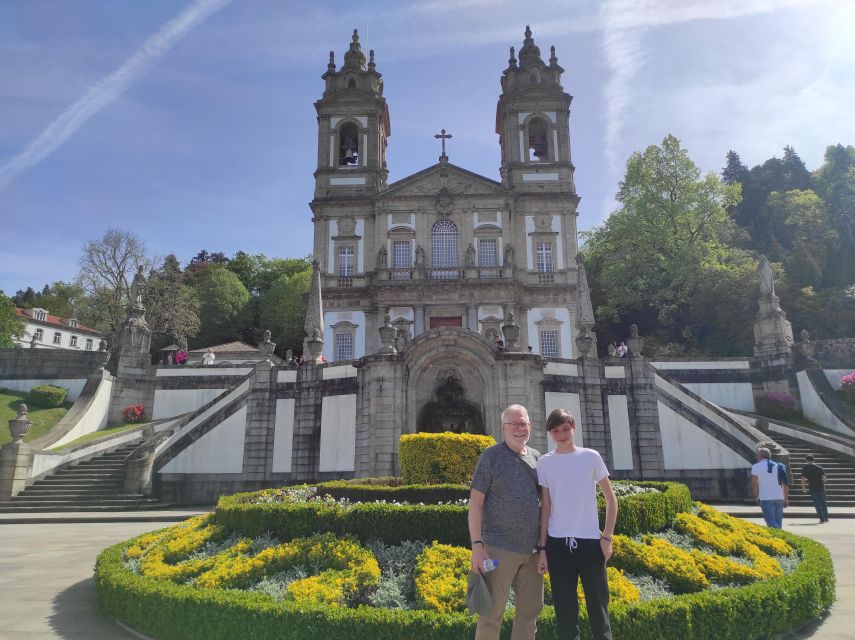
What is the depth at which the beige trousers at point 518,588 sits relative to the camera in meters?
Result: 3.99

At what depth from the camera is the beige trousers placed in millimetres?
3986

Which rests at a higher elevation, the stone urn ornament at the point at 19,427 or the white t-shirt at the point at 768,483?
the stone urn ornament at the point at 19,427

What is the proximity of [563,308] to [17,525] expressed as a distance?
25.3 metres

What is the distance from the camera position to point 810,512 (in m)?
14.5

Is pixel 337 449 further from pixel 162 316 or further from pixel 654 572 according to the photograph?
pixel 162 316

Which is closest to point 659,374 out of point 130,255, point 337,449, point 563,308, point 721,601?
point 337,449

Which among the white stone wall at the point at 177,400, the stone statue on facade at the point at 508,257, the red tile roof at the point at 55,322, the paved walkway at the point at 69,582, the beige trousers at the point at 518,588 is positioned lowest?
the paved walkway at the point at 69,582

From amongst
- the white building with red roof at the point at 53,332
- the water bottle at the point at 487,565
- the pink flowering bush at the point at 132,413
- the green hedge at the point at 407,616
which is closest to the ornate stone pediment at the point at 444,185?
the pink flowering bush at the point at 132,413

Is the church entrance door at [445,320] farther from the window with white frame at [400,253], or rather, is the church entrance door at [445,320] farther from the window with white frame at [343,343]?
the window with white frame at [343,343]

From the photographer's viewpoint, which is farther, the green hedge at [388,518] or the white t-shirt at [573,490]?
the green hedge at [388,518]

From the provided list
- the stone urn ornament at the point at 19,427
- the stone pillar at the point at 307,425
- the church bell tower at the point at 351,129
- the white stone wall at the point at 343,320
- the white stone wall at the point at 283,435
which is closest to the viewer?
the stone urn ornament at the point at 19,427

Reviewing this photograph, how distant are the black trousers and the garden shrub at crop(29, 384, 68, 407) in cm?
2534

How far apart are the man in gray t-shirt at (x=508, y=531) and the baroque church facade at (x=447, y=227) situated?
25.7 metres

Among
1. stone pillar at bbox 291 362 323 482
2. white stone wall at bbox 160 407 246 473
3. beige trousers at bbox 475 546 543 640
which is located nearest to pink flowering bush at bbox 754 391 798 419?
stone pillar at bbox 291 362 323 482
